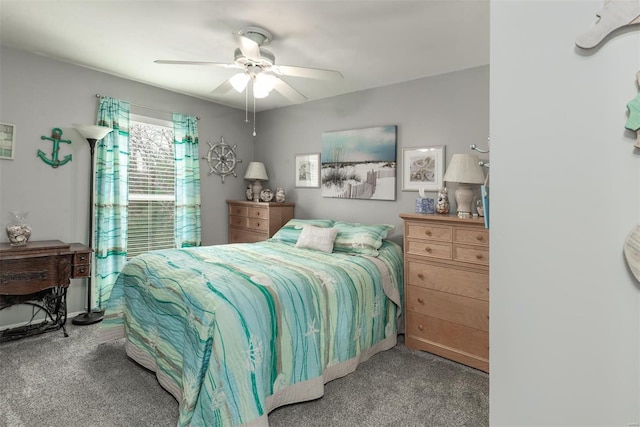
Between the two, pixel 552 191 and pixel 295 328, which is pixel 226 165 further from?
pixel 552 191

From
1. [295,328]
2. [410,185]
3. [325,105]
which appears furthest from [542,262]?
[325,105]

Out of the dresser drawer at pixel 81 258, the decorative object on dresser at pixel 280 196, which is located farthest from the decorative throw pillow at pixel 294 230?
the dresser drawer at pixel 81 258

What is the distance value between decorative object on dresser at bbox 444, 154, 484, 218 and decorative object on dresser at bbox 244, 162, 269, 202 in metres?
2.77

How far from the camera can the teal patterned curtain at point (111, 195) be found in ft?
11.9

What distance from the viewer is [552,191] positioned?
3.00 ft

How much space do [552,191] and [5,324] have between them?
173 inches

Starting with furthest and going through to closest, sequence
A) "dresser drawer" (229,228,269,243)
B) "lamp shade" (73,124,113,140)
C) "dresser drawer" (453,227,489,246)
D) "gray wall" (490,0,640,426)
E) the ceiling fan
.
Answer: "dresser drawer" (229,228,269,243) < "lamp shade" (73,124,113,140) < "dresser drawer" (453,227,489,246) < the ceiling fan < "gray wall" (490,0,640,426)

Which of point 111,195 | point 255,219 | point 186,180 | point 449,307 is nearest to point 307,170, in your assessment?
point 255,219

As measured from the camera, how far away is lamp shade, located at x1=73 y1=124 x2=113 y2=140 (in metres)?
3.30

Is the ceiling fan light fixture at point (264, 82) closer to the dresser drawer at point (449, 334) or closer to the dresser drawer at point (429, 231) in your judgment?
the dresser drawer at point (429, 231)

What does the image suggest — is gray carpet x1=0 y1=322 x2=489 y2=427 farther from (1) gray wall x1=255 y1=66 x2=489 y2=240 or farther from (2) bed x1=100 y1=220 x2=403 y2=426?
(1) gray wall x1=255 y1=66 x2=489 y2=240

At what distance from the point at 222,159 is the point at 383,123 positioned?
2.39 meters

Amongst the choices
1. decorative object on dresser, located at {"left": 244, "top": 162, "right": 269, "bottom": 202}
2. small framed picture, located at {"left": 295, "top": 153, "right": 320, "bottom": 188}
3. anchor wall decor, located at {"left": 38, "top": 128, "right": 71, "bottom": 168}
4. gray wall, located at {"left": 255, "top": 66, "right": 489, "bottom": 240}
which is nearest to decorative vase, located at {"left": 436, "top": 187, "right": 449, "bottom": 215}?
gray wall, located at {"left": 255, "top": 66, "right": 489, "bottom": 240}

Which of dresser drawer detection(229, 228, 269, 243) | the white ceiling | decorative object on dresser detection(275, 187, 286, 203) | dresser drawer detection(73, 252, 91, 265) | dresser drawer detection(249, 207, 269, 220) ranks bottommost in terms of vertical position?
dresser drawer detection(73, 252, 91, 265)
